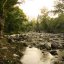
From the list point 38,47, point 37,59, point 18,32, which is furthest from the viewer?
point 18,32

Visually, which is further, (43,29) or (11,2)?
(43,29)

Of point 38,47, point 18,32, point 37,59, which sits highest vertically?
point 37,59

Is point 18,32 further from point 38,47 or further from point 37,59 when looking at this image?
point 37,59

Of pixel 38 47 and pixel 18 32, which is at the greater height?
pixel 38 47

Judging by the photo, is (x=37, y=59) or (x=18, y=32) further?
(x=18, y=32)

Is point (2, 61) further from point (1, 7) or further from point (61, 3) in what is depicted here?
point (61, 3)

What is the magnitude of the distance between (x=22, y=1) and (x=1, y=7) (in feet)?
21.5

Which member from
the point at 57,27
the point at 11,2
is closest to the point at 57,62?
the point at 11,2

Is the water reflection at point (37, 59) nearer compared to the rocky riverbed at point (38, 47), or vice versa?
the water reflection at point (37, 59)

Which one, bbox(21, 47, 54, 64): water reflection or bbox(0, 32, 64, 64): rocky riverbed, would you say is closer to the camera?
bbox(21, 47, 54, 64): water reflection

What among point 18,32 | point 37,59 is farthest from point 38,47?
point 18,32

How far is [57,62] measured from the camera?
37.3 ft

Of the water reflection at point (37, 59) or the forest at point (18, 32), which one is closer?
the water reflection at point (37, 59)

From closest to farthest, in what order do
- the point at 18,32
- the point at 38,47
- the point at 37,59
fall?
the point at 37,59 → the point at 38,47 → the point at 18,32
